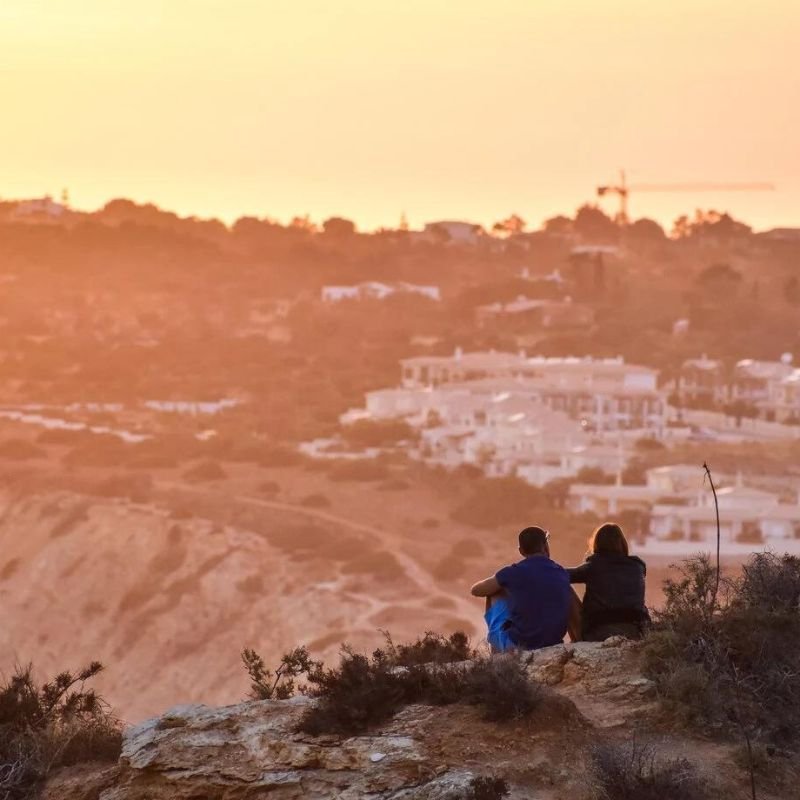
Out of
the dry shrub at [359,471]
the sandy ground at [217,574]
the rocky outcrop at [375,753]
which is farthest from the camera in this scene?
the dry shrub at [359,471]

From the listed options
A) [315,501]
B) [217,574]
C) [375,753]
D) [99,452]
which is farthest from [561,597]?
[99,452]

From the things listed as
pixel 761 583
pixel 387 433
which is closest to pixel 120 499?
pixel 387 433

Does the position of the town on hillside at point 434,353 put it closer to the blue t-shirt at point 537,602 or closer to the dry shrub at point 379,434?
the dry shrub at point 379,434

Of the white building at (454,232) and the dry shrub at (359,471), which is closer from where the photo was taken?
the dry shrub at (359,471)

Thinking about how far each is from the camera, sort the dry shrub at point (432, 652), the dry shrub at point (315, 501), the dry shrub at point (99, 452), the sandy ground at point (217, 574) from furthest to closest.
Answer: the dry shrub at point (99, 452) < the dry shrub at point (315, 501) < the sandy ground at point (217, 574) < the dry shrub at point (432, 652)

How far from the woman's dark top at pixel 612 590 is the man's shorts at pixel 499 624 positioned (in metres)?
0.29

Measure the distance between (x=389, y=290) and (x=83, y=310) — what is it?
1499 centimetres

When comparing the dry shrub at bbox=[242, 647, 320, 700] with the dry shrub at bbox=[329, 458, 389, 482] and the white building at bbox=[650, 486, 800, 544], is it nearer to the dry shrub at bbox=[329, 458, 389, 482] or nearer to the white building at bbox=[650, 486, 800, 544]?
the white building at bbox=[650, 486, 800, 544]

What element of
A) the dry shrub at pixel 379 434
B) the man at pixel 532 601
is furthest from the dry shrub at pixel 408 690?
the dry shrub at pixel 379 434

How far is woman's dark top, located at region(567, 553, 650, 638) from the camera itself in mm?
8070

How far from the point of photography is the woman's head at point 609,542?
812 centimetres

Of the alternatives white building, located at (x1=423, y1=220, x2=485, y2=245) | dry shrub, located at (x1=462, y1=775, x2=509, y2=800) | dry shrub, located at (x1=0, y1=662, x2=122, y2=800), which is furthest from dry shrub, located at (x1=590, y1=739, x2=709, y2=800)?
white building, located at (x1=423, y1=220, x2=485, y2=245)

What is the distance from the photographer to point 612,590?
26.6 feet

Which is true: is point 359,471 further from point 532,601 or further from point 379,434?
point 532,601
